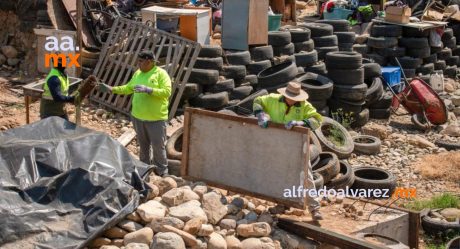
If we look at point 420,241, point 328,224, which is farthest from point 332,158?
point 328,224

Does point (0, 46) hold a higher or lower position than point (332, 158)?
higher

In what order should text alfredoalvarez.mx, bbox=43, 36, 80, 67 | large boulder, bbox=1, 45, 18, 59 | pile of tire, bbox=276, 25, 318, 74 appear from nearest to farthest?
text alfredoalvarez.mx, bbox=43, 36, 80, 67, large boulder, bbox=1, 45, 18, 59, pile of tire, bbox=276, 25, 318, 74

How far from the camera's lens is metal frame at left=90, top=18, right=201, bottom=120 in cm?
1110

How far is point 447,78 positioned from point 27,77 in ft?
→ 40.8

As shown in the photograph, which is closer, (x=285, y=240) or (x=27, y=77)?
(x=285, y=240)

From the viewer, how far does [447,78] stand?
64.8ft

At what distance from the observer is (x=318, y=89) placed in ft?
42.4

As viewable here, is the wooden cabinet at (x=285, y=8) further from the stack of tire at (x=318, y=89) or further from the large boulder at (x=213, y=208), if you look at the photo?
the large boulder at (x=213, y=208)

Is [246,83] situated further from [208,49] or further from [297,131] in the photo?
[297,131]

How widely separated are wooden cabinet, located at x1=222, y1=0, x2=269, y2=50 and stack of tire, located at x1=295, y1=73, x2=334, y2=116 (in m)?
1.23

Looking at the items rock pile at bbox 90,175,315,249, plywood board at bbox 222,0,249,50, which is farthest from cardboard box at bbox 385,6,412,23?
rock pile at bbox 90,175,315,249

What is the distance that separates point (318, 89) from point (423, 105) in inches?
115

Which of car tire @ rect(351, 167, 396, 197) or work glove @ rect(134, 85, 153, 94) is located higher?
work glove @ rect(134, 85, 153, 94)

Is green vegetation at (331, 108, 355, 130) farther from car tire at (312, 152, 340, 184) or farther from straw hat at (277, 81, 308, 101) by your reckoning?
straw hat at (277, 81, 308, 101)
